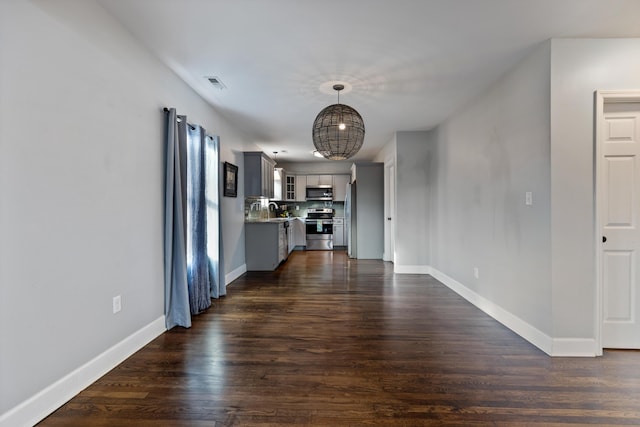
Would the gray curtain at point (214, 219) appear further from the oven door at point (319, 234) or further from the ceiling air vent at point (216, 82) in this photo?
the oven door at point (319, 234)

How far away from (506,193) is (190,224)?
10.9ft

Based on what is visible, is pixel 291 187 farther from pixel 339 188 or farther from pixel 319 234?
pixel 319 234

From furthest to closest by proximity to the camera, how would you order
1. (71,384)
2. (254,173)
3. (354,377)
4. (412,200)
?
(254,173)
(412,200)
(354,377)
(71,384)

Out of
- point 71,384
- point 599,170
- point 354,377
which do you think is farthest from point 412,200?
point 71,384

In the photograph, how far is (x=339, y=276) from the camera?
511cm

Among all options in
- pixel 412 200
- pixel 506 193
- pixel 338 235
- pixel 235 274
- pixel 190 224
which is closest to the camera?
pixel 506 193

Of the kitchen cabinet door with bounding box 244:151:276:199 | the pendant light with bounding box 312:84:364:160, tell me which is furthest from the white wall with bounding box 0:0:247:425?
the kitchen cabinet door with bounding box 244:151:276:199

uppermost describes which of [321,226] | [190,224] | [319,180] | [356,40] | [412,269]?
[356,40]

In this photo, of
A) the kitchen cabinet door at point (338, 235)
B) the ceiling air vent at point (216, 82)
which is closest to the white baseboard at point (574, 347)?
the ceiling air vent at point (216, 82)

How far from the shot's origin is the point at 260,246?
5523mm

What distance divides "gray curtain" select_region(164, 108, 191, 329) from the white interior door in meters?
3.59

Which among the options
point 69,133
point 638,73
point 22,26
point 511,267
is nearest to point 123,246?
point 69,133

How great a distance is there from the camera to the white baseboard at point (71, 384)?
5.01 feet

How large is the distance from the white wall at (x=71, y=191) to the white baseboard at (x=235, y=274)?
177cm
